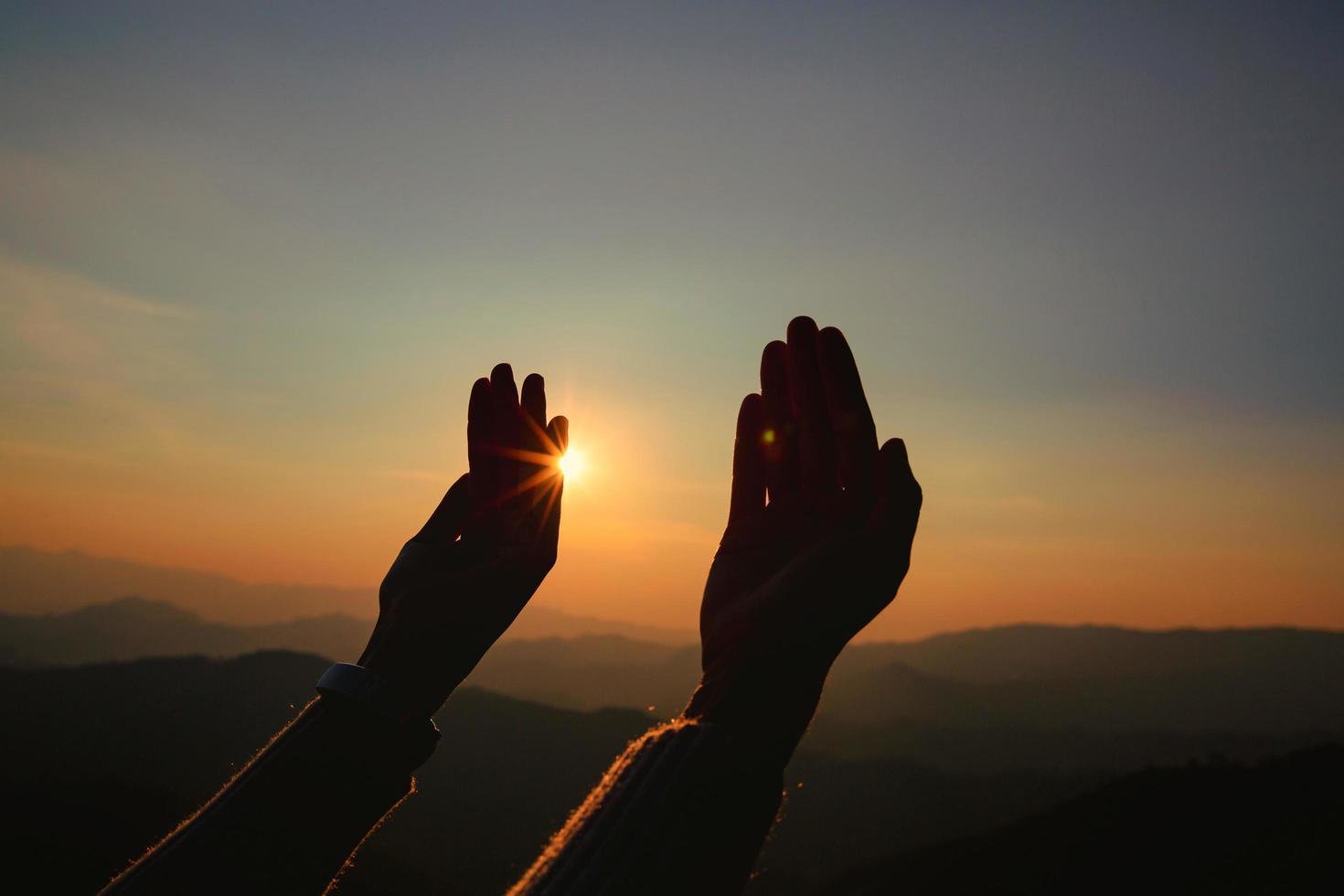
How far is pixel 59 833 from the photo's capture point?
52.2 meters

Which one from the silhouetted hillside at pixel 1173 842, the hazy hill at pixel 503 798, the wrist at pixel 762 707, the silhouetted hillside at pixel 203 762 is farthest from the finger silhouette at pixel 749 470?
the silhouetted hillside at pixel 203 762

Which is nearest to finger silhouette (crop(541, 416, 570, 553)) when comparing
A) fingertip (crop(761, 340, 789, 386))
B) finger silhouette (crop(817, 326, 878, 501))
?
fingertip (crop(761, 340, 789, 386))

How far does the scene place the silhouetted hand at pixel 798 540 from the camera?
3170mm

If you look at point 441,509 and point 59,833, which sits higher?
point 441,509

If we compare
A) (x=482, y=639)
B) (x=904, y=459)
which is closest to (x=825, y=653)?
(x=904, y=459)

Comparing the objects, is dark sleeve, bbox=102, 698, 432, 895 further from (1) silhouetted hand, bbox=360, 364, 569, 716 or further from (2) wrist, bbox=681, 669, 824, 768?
(2) wrist, bbox=681, 669, 824, 768

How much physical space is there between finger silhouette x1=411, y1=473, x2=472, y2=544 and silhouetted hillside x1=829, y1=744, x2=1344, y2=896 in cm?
2663

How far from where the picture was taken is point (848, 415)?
3979 mm

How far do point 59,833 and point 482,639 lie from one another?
65.2 metres

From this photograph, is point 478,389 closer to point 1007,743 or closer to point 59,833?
point 59,833

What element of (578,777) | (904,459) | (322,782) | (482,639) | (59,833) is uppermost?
(904,459)

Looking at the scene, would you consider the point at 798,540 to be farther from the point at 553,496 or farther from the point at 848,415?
the point at 553,496

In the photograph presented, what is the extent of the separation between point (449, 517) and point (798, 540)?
2.42 metres

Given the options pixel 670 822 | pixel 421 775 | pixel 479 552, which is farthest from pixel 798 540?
pixel 421 775
